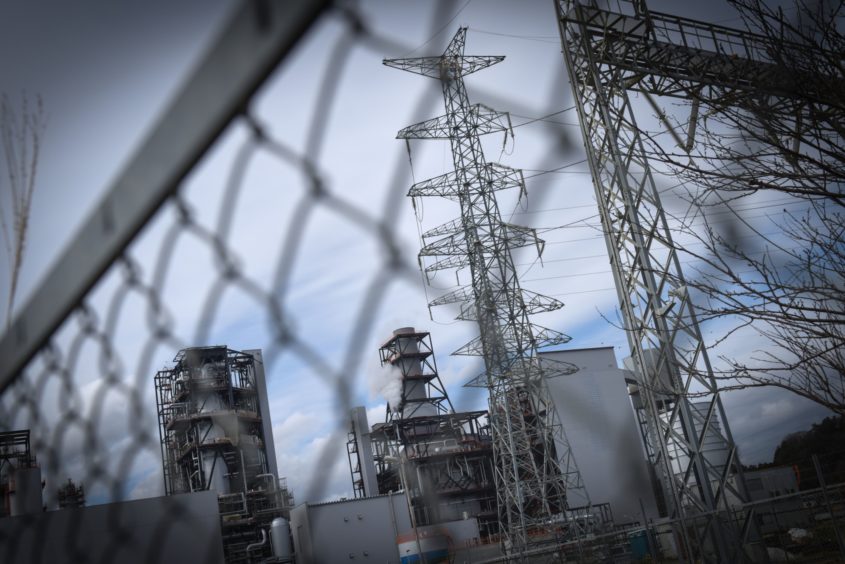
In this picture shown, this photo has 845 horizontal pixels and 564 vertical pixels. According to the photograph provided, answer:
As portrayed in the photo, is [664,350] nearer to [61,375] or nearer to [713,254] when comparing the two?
[713,254]

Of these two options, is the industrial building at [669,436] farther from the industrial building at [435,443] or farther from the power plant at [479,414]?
the industrial building at [435,443]

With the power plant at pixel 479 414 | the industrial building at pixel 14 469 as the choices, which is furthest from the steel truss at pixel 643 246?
the industrial building at pixel 14 469

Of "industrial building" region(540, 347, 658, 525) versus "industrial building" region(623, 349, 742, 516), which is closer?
"industrial building" region(623, 349, 742, 516)

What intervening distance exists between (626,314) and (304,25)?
10.0 m

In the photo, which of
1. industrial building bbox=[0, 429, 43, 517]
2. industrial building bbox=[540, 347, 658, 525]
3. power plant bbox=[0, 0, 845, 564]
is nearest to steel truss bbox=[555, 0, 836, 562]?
power plant bbox=[0, 0, 845, 564]

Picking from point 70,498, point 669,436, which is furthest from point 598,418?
point 70,498

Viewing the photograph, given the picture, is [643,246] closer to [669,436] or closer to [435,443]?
[669,436]

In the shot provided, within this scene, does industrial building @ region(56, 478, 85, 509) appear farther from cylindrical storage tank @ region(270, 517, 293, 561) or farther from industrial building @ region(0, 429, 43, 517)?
cylindrical storage tank @ region(270, 517, 293, 561)

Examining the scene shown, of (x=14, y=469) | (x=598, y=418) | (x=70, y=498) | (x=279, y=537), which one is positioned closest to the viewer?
(x=14, y=469)

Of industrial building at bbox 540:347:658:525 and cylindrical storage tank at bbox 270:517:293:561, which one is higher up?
industrial building at bbox 540:347:658:525

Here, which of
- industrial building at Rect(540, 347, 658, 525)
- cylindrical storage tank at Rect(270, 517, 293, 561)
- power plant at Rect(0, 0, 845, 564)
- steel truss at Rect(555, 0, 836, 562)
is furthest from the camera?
industrial building at Rect(540, 347, 658, 525)

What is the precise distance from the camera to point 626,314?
10.0 m

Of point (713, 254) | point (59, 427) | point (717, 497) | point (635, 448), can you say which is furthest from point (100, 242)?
point (635, 448)

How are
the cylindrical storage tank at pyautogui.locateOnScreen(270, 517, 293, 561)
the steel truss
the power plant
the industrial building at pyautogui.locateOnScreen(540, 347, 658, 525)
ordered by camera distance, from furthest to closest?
1. the industrial building at pyautogui.locateOnScreen(540, 347, 658, 525)
2. the cylindrical storage tank at pyautogui.locateOnScreen(270, 517, 293, 561)
3. the steel truss
4. the power plant
